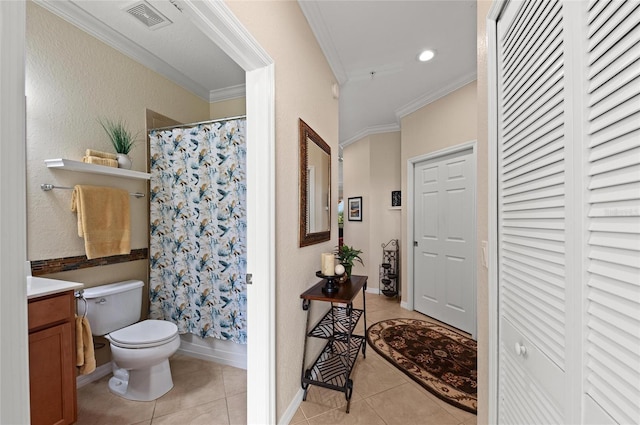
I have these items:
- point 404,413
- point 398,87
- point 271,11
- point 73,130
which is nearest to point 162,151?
point 73,130

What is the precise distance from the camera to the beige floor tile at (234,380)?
1943 millimetres

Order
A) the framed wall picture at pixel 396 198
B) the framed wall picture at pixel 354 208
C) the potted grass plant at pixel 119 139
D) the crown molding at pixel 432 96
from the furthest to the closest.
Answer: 1. the framed wall picture at pixel 354 208
2. the framed wall picture at pixel 396 198
3. the crown molding at pixel 432 96
4. the potted grass plant at pixel 119 139

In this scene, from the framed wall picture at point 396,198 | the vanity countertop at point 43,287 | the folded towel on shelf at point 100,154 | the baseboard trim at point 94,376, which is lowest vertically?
the baseboard trim at point 94,376

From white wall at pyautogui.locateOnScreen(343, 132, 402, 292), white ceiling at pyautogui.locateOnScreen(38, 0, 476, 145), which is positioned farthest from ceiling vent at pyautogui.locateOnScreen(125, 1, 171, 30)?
white wall at pyautogui.locateOnScreen(343, 132, 402, 292)

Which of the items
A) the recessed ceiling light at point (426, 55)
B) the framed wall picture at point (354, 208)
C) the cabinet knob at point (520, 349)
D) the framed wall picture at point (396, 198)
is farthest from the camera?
the framed wall picture at point (354, 208)

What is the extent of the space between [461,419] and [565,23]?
2033mm

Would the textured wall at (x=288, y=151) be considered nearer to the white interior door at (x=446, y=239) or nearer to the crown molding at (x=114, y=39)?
the crown molding at (x=114, y=39)

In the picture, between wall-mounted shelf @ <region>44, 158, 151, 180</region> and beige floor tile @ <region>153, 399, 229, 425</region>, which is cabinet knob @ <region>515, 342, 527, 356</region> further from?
wall-mounted shelf @ <region>44, 158, 151, 180</region>

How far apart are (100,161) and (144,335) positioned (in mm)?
1309

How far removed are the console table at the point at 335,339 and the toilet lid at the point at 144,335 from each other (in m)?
0.98

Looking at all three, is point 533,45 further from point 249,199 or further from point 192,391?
point 192,391

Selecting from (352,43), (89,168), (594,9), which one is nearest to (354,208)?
(352,43)

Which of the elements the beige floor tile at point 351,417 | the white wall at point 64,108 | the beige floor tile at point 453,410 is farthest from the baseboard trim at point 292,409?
the white wall at point 64,108

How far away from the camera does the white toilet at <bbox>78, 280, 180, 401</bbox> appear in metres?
1.72
